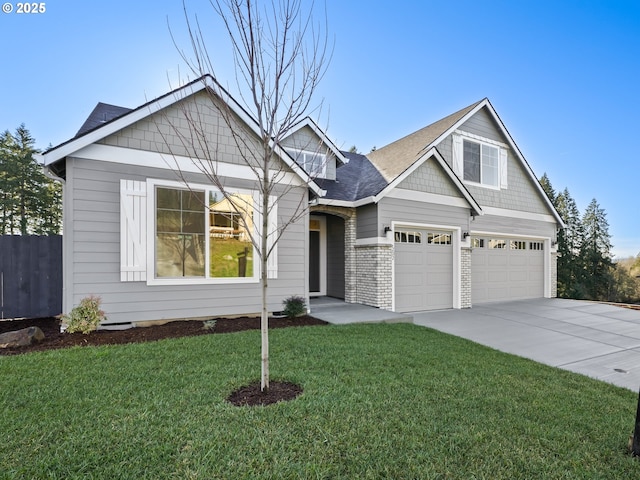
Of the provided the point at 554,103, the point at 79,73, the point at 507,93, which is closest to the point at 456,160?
the point at 507,93

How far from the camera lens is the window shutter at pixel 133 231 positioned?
20.9 ft

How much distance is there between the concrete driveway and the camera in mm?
5391

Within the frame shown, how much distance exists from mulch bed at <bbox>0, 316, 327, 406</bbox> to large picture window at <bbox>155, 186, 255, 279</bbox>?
106 centimetres

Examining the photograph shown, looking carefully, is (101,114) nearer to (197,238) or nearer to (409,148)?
(197,238)

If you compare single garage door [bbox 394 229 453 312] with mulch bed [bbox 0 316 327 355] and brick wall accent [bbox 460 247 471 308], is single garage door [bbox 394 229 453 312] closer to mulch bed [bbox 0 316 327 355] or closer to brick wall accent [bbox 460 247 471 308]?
brick wall accent [bbox 460 247 471 308]

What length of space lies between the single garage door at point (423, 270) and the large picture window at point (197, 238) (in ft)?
15.0

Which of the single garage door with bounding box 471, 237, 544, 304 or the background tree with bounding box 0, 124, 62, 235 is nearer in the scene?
the single garage door with bounding box 471, 237, 544, 304

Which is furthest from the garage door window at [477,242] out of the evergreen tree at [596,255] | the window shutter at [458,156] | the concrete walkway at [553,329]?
the evergreen tree at [596,255]

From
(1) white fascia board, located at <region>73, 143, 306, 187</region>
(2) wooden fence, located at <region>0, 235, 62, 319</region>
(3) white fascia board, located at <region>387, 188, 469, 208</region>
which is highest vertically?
(1) white fascia board, located at <region>73, 143, 306, 187</region>

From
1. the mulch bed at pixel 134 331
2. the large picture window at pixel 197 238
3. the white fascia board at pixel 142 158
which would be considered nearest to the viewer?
the mulch bed at pixel 134 331

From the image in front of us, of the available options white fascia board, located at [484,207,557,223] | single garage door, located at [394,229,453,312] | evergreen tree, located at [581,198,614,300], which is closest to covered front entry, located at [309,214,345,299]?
single garage door, located at [394,229,453,312]

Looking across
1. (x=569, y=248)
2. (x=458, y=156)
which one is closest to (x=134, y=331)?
(x=458, y=156)

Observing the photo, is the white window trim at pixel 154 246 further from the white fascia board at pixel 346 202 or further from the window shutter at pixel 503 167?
the window shutter at pixel 503 167

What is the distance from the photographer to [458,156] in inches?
474
